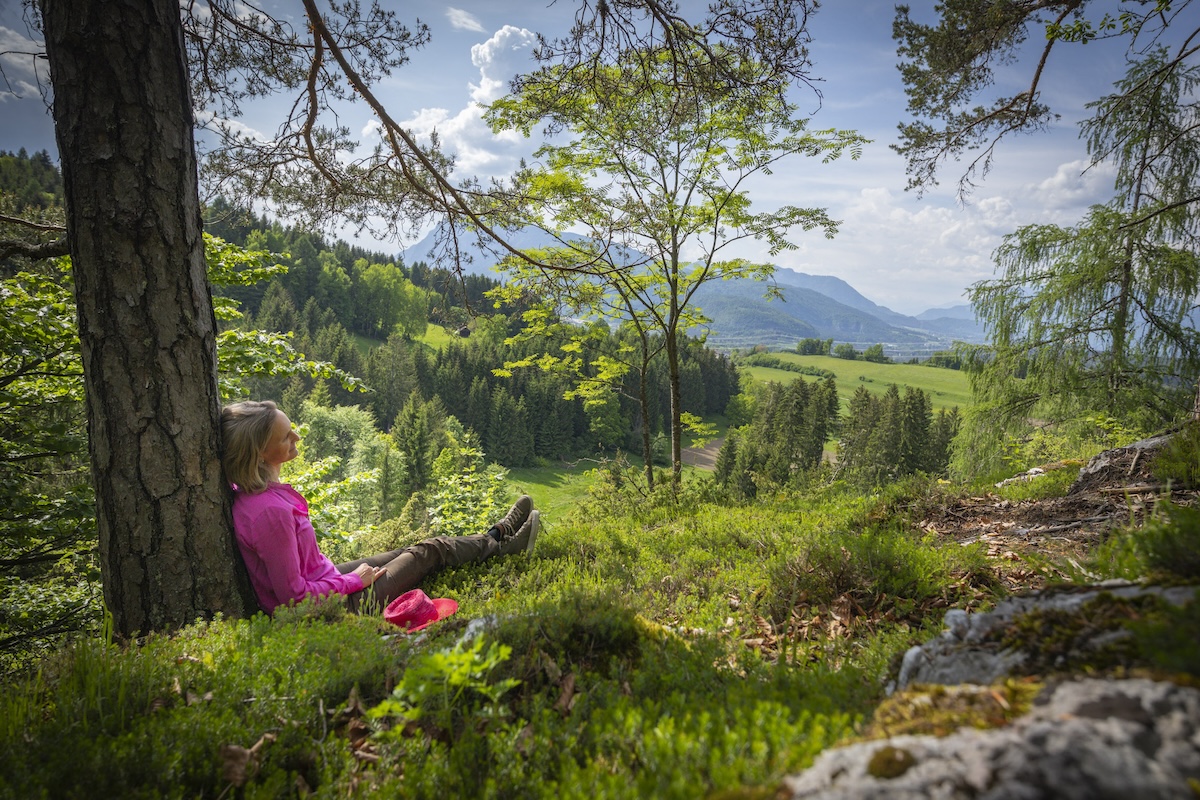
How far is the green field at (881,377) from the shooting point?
121 meters

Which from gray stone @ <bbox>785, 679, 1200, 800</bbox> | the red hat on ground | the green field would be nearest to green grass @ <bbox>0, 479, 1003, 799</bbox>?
gray stone @ <bbox>785, 679, 1200, 800</bbox>

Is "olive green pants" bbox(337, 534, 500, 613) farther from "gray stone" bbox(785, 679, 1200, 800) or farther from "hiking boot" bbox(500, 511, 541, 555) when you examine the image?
"gray stone" bbox(785, 679, 1200, 800)

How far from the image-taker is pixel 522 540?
18.5 feet

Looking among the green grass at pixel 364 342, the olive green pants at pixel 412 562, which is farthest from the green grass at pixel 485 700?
the green grass at pixel 364 342

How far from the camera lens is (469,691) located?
7.34ft

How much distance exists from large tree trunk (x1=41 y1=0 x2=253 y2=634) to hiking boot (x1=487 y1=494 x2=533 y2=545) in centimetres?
284

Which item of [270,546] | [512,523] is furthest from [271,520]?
[512,523]

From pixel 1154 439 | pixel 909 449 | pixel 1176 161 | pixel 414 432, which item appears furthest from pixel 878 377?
pixel 1154 439

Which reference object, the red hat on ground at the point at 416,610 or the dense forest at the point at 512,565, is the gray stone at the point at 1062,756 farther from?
the red hat on ground at the point at 416,610

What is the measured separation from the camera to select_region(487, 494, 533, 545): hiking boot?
568 centimetres

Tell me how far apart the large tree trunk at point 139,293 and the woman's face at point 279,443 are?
1.31 ft

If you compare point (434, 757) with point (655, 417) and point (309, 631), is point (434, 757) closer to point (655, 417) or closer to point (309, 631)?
point (309, 631)

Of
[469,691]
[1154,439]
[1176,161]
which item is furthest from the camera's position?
[1176,161]

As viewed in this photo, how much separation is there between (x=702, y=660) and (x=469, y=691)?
3.50 ft
